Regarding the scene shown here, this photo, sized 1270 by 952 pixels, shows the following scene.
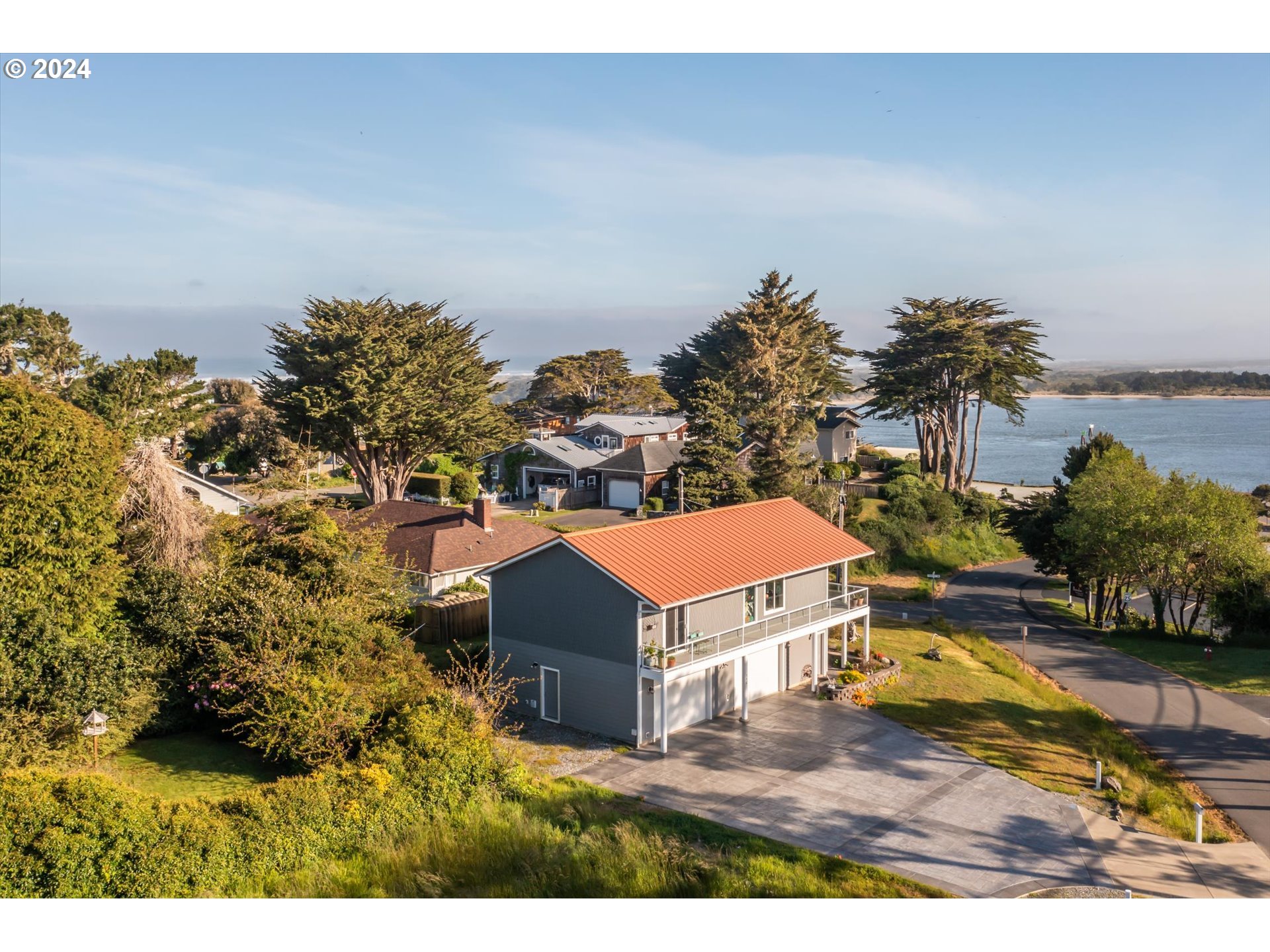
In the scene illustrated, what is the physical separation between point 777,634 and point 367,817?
1295 centimetres

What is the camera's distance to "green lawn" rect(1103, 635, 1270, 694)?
1162 inches

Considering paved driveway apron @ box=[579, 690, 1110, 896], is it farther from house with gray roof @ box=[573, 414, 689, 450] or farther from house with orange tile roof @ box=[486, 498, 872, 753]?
house with gray roof @ box=[573, 414, 689, 450]

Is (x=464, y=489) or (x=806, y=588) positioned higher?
(x=464, y=489)

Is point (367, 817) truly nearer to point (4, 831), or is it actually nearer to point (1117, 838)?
point (4, 831)

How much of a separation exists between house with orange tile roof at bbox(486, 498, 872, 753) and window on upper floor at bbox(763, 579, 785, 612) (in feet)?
0.19

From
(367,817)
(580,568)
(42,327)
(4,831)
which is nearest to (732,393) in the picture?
(580,568)

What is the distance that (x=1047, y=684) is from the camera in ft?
99.2

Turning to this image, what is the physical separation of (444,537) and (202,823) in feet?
64.7

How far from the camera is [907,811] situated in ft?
63.5

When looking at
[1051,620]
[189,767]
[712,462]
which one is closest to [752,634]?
[189,767]

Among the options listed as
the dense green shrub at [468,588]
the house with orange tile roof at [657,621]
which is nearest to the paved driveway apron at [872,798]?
the house with orange tile roof at [657,621]

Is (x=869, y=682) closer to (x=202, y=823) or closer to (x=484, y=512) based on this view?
(x=484, y=512)

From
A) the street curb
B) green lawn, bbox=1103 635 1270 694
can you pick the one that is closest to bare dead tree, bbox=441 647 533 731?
green lawn, bbox=1103 635 1270 694

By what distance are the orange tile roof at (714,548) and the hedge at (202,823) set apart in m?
7.01
